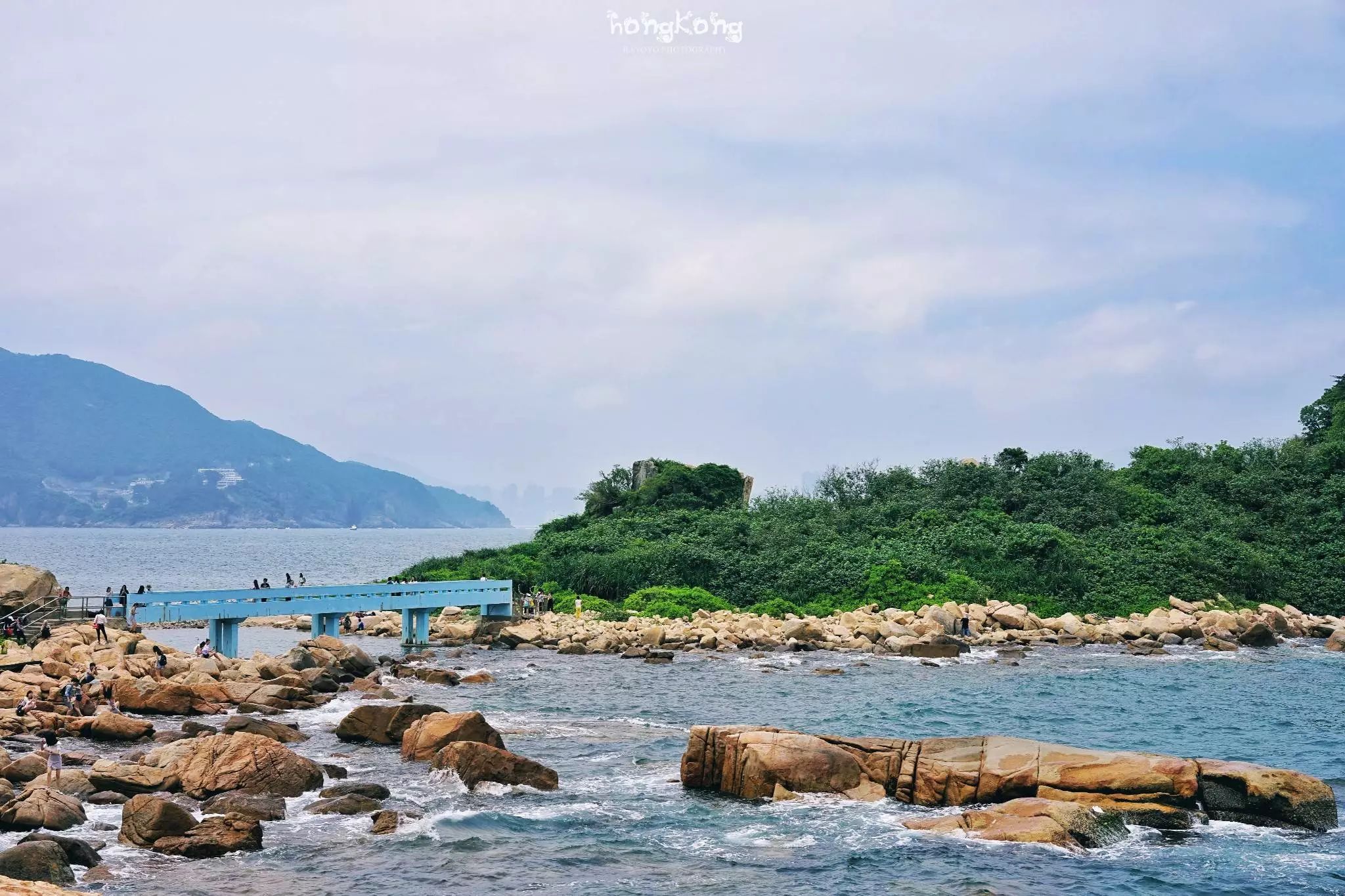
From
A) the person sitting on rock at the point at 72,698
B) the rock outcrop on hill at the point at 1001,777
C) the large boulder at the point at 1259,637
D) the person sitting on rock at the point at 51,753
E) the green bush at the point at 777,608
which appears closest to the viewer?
the rock outcrop on hill at the point at 1001,777

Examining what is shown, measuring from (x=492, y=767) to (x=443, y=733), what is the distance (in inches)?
92.6

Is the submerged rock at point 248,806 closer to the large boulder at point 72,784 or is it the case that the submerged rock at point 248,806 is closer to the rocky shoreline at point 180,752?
the rocky shoreline at point 180,752

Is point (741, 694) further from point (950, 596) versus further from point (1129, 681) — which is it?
point (950, 596)

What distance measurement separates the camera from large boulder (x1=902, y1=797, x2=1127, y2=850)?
17406mm

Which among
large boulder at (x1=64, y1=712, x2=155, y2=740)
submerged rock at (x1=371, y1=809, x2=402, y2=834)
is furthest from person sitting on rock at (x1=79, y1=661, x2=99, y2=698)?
submerged rock at (x1=371, y1=809, x2=402, y2=834)

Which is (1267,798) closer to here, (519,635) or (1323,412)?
(519,635)

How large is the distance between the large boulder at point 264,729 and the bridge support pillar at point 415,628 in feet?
76.4

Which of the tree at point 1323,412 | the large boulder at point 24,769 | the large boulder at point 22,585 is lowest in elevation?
the large boulder at point 24,769

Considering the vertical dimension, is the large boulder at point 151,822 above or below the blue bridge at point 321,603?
below

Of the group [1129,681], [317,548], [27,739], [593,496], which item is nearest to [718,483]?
[593,496]

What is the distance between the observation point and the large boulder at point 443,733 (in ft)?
75.7

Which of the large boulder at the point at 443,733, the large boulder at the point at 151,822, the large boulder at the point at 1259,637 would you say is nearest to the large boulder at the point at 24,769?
the large boulder at the point at 151,822

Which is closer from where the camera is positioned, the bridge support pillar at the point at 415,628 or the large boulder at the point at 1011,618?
the bridge support pillar at the point at 415,628

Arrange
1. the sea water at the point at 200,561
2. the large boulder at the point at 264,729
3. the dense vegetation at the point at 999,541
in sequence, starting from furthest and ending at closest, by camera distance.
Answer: the sea water at the point at 200,561 < the dense vegetation at the point at 999,541 < the large boulder at the point at 264,729
